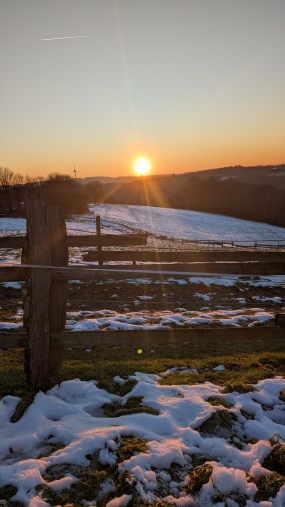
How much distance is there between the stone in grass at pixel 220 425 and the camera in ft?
10.7

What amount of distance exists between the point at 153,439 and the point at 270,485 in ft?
3.51

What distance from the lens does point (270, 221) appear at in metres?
76.4

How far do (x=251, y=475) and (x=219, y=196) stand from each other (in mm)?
97906

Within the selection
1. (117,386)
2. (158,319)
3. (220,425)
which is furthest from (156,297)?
(220,425)

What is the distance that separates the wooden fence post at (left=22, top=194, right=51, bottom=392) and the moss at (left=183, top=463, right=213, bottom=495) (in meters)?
2.12

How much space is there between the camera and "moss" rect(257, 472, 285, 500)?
2.54 metres

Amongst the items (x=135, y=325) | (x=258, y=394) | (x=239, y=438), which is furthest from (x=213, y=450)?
(x=135, y=325)

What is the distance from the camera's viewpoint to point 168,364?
5023 mm

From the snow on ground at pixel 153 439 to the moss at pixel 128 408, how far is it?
0.06m

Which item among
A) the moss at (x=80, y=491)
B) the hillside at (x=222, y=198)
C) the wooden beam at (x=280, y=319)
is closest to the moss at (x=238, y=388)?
the wooden beam at (x=280, y=319)

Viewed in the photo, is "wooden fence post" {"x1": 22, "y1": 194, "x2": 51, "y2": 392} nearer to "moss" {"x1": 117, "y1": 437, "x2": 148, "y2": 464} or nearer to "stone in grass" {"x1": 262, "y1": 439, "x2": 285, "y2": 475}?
"moss" {"x1": 117, "y1": 437, "x2": 148, "y2": 464}

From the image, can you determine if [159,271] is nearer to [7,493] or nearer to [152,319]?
[7,493]

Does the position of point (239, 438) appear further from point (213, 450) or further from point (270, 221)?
point (270, 221)

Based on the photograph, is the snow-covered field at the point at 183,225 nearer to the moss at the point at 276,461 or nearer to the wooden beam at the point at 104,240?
the wooden beam at the point at 104,240
